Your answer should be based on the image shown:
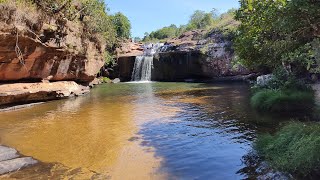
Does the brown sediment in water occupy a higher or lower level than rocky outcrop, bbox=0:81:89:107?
lower

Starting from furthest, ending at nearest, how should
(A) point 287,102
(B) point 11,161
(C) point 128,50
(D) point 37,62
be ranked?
(C) point 128,50 → (D) point 37,62 → (A) point 287,102 → (B) point 11,161

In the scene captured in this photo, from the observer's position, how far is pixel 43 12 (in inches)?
723

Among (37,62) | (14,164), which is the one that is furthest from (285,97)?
(37,62)

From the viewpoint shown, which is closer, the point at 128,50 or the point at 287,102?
the point at 287,102

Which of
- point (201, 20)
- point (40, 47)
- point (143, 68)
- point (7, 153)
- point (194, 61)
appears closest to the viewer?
point (7, 153)

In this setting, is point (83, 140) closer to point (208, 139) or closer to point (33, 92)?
point (208, 139)

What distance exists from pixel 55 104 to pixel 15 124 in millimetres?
5515

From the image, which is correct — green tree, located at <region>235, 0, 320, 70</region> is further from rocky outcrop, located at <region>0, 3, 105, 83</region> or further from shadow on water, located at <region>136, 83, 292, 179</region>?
rocky outcrop, located at <region>0, 3, 105, 83</region>

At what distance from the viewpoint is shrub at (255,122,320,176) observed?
18.0 ft

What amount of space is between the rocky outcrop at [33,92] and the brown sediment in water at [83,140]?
133 cm

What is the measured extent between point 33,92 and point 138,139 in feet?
34.0

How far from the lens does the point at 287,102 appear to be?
12.7 meters

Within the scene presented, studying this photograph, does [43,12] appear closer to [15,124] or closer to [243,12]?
[15,124]

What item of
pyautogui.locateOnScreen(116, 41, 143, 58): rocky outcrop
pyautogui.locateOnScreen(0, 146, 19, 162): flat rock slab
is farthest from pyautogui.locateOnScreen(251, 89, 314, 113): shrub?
pyautogui.locateOnScreen(116, 41, 143, 58): rocky outcrop
